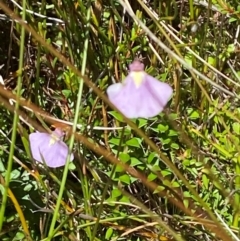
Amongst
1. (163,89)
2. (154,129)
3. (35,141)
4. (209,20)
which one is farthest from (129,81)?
(209,20)

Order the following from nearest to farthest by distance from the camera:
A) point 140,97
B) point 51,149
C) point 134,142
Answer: point 140,97, point 51,149, point 134,142

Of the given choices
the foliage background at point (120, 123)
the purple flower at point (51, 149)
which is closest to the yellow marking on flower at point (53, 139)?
the purple flower at point (51, 149)

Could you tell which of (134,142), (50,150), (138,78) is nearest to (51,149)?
(50,150)

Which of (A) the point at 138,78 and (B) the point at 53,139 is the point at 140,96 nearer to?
(A) the point at 138,78

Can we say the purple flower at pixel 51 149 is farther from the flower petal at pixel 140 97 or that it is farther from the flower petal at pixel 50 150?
the flower petal at pixel 140 97

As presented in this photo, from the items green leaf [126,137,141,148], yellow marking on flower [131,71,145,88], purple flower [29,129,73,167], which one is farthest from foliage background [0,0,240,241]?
yellow marking on flower [131,71,145,88]

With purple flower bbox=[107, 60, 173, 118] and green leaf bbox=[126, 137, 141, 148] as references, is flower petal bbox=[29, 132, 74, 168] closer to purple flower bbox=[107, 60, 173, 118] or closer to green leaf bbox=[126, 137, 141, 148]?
green leaf bbox=[126, 137, 141, 148]
